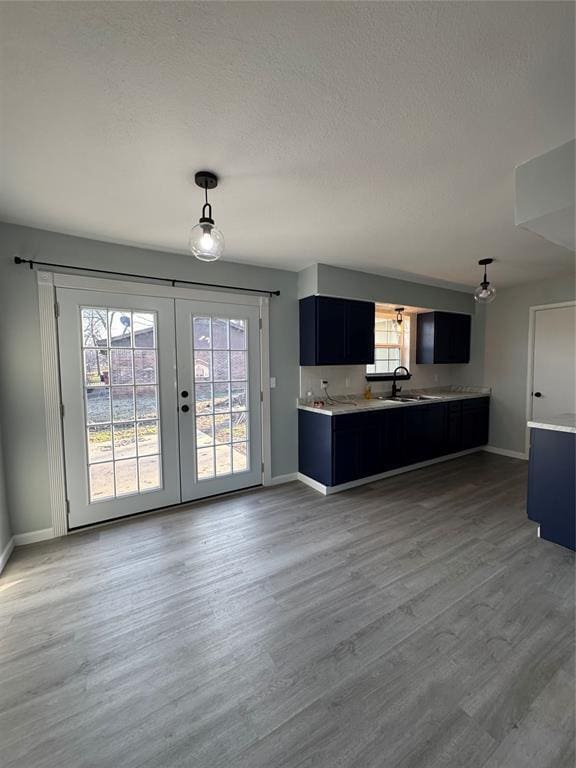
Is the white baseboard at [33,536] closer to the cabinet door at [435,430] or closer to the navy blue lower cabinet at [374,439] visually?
the navy blue lower cabinet at [374,439]

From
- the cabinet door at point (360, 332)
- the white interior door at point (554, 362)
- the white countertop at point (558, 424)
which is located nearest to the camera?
the white countertop at point (558, 424)

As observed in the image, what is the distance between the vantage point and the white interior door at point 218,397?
3240 mm

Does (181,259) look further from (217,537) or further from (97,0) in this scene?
(217,537)

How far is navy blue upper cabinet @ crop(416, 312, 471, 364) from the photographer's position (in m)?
4.83

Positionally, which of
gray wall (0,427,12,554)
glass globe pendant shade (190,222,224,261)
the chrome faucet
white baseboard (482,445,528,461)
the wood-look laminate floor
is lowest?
the wood-look laminate floor

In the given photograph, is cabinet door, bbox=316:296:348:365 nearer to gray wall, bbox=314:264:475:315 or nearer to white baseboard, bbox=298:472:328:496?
gray wall, bbox=314:264:475:315

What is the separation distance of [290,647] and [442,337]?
176 inches

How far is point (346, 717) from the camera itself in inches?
52.7

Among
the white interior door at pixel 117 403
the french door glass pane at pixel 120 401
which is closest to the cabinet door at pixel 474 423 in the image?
the white interior door at pixel 117 403

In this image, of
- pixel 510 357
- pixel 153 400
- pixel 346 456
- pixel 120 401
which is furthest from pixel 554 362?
pixel 120 401

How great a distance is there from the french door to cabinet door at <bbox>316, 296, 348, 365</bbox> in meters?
0.70

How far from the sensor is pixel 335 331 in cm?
375

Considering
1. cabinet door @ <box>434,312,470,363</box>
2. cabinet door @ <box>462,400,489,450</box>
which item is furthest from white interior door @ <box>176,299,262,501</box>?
cabinet door @ <box>462,400,489,450</box>

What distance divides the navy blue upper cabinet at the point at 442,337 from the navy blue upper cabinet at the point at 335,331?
4.38 feet
